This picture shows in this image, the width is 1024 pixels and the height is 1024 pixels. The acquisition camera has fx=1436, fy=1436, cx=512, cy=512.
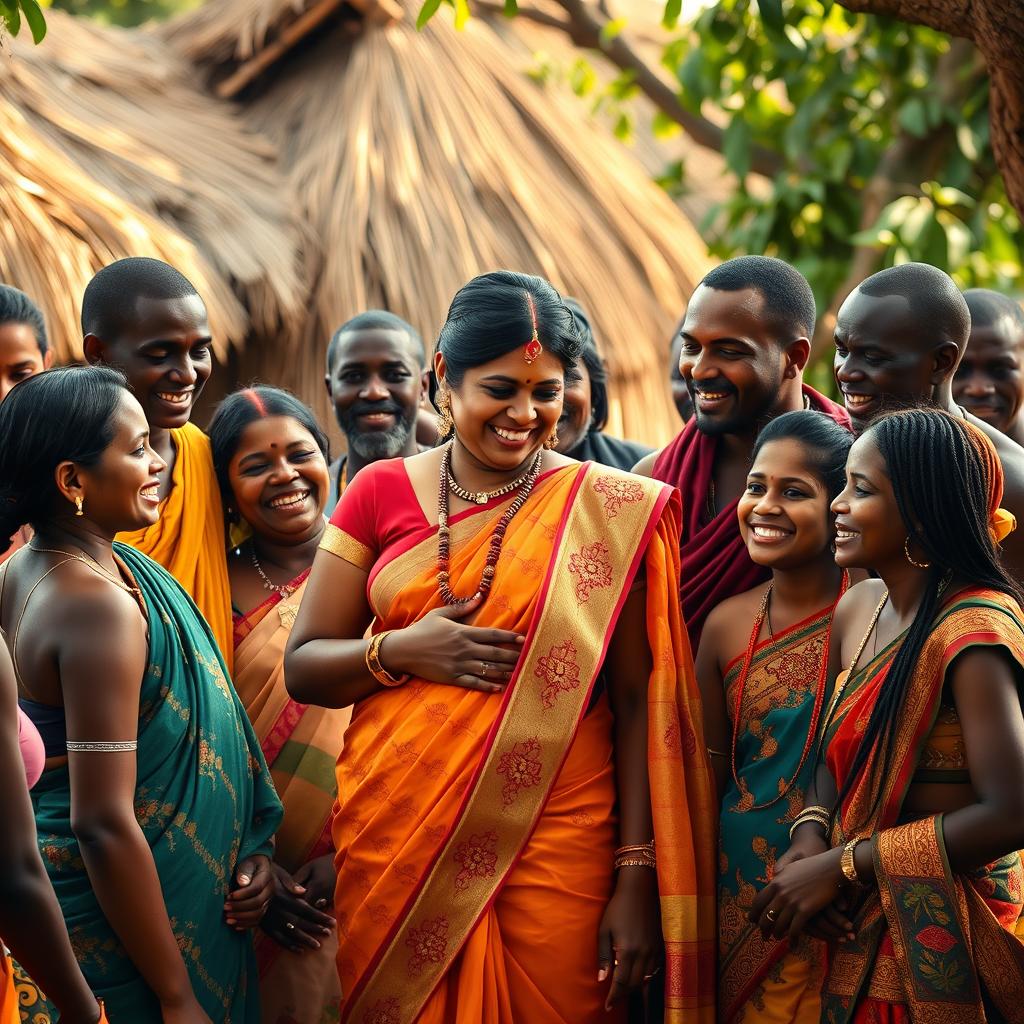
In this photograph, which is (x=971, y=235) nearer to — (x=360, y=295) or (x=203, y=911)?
(x=360, y=295)

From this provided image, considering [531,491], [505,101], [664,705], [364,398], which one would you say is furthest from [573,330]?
[505,101]

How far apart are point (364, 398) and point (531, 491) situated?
72.8 inches

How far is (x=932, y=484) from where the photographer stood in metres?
3.11

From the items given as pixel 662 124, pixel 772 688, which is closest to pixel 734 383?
pixel 772 688

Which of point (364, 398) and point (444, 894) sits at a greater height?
point (364, 398)

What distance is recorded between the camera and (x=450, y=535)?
3471 millimetres

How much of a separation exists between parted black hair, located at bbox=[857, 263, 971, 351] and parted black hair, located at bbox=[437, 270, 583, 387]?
0.95m

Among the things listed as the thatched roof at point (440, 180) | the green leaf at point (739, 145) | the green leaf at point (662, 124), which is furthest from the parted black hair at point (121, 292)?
the green leaf at point (662, 124)

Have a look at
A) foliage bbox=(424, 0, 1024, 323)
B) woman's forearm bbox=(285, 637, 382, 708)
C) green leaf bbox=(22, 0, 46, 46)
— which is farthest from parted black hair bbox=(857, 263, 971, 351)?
Answer: foliage bbox=(424, 0, 1024, 323)

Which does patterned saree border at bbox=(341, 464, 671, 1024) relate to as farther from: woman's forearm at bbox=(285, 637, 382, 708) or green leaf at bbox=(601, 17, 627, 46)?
green leaf at bbox=(601, 17, 627, 46)

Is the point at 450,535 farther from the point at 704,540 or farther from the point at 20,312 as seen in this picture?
the point at 20,312

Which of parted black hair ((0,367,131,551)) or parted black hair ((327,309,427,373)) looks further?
parted black hair ((327,309,427,373))

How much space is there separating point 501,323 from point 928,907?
5.22 feet

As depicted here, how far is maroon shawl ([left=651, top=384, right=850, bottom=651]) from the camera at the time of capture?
3.78m
